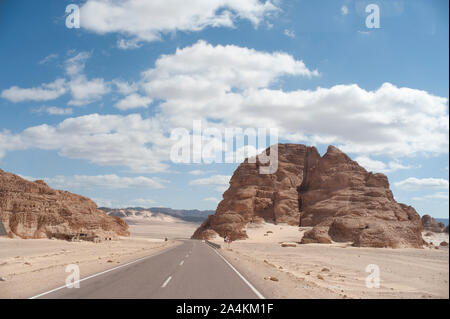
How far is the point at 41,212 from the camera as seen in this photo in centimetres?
5225

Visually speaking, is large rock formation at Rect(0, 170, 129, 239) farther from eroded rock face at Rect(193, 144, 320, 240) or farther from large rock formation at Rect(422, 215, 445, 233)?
large rock formation at Rect(422, 215, 445, 233)

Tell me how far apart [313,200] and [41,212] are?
53.4m

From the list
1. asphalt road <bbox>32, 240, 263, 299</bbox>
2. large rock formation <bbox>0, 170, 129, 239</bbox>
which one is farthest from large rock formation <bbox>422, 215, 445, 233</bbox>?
asphalt road <bbox>32, 240, 263, 299</bbox>

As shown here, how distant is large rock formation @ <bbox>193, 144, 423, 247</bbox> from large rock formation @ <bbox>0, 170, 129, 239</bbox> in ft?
87.1

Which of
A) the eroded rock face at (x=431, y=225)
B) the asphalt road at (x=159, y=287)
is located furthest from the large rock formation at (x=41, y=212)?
the eroded rock face at (x=431, y=225)

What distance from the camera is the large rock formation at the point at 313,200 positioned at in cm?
5259

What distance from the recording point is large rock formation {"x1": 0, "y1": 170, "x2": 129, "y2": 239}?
49.7 metres

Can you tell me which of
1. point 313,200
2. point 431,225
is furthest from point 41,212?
point 431,225

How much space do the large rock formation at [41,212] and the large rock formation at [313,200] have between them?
87.1 feet

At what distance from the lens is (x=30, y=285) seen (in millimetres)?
12555

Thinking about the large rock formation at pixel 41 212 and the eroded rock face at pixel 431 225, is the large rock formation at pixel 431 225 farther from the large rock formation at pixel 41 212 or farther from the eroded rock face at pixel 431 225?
the large rock formation at pixel 41 212

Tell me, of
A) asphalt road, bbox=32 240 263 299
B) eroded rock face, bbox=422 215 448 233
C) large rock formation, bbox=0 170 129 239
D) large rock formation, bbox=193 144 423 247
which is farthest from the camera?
eroded rock face, bbox=422 215 448 233
